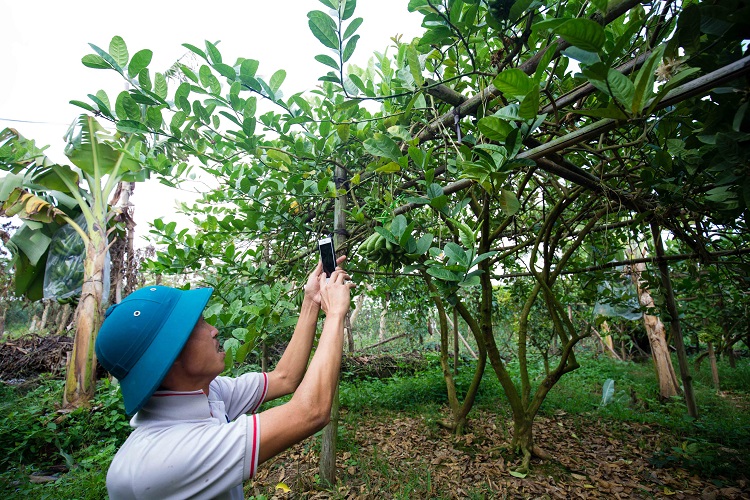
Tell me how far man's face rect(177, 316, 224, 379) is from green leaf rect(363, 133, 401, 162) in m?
0.79

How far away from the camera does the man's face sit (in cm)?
102

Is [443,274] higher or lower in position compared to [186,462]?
higher

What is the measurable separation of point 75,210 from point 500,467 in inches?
247

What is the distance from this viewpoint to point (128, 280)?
22.8 ft

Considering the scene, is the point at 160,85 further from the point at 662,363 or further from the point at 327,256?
the point at 662,363

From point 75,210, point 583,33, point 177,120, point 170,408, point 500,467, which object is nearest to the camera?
point 583,33

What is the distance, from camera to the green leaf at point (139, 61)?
1224 mm

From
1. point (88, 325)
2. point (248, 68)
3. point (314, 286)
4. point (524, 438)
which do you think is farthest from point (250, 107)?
point (88, 325)

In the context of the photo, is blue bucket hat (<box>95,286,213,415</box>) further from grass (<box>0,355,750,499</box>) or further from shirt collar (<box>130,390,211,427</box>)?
grass (<box>0,355,750,499</box>)

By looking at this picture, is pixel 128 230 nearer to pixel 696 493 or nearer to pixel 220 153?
pixel 220 153

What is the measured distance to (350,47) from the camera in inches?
48.3

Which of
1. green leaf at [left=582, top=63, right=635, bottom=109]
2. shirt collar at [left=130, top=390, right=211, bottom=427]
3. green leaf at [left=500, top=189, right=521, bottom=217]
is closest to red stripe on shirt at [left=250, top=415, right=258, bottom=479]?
shirt collar at [left=130, top=390, right=211, bottom=427]

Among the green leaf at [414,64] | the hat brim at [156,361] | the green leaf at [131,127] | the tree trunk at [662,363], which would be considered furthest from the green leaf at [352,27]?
the tree trunk at [662,363]

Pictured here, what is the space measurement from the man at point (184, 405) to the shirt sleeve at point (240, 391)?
0.46 feet
